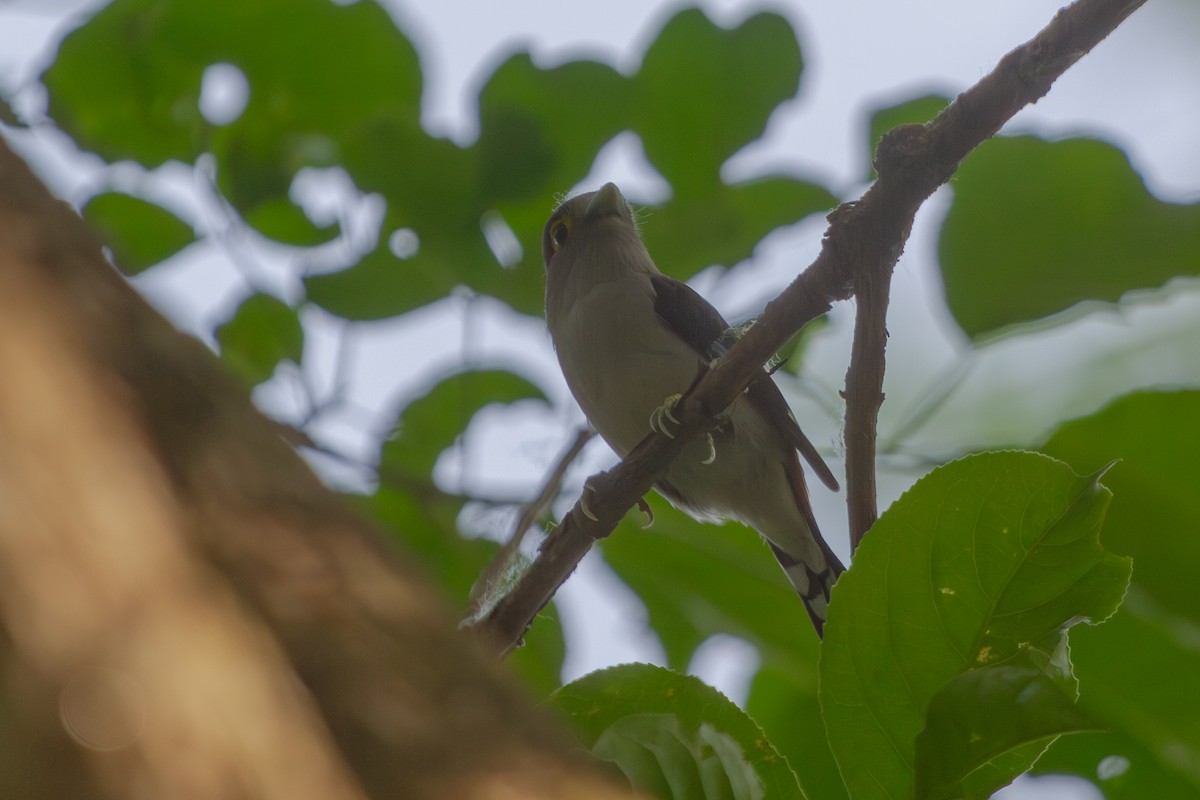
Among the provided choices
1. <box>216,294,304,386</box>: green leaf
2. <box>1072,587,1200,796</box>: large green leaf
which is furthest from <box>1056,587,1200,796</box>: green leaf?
<box>216,294,304,386</box>: green leaf

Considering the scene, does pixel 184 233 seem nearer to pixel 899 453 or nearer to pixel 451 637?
pixel 899 453

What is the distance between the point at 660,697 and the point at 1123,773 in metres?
0.99

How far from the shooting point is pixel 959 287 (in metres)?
2.16

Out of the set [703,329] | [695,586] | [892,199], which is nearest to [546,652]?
[695,586]

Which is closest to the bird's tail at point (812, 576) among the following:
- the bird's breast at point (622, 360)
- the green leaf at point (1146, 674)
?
the bird's breast at point (622, 360)

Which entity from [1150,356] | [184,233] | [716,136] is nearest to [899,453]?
[716,136]

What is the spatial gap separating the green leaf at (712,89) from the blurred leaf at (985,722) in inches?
61.7

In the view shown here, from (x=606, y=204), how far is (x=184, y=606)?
2.62 metres

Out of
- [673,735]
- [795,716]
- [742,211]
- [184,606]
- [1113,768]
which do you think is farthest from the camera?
[742,211]

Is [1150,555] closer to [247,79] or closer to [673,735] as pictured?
[673,735]

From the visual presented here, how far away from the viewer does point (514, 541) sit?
6.77 ft

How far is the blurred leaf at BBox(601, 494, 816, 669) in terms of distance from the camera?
2436mm

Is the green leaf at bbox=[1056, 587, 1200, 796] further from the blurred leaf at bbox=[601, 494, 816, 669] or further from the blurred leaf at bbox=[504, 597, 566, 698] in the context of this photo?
the blurred leaf at bbox=[504, 597, 566, 698]

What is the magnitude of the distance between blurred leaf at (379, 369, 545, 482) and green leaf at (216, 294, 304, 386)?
0.32 meters
